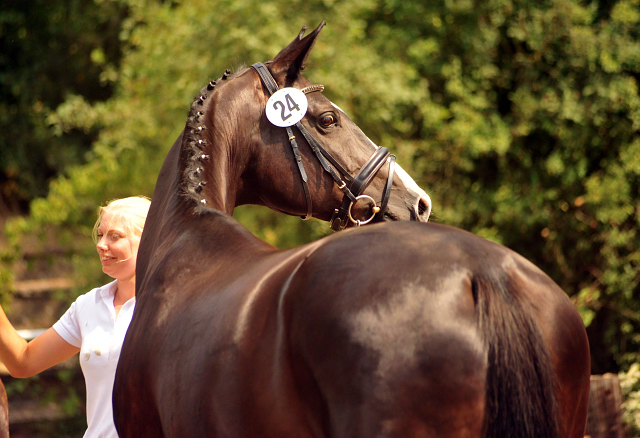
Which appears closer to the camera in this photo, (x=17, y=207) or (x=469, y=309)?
(x=469, y=309)

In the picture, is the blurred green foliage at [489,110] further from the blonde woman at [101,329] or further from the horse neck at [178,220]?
the horse neck at [178,220]

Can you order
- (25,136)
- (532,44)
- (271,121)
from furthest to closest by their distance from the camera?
(25,136) → (532,44) → (271,121)

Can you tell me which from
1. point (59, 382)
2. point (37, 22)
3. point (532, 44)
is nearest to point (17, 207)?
point (37, 22)

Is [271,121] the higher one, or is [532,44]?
[532,44]

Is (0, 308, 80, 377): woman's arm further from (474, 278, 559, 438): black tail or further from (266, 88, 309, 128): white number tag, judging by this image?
(474, 278, 559, 438): black tail

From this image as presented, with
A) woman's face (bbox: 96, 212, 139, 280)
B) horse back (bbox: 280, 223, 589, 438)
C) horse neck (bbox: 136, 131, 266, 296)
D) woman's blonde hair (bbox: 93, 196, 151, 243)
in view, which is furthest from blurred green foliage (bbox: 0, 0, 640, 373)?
horse back (bbox: 280, 223, 589, 438)

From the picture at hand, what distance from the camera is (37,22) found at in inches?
453

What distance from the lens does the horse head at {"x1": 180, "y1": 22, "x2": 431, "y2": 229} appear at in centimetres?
235

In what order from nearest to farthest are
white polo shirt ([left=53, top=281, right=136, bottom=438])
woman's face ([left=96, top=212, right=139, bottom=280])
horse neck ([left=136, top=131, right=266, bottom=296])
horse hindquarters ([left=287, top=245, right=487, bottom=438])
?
horse hindquarters ([left=287, top=245, right=487, bottom=438]), horse neck ([left=136, top=131, right=266, bottom=296]), white polo shirt ([left=53, top=281, right=136, bottom=438]), woman's face ([left=96, top=212, right=139, bottom=280])

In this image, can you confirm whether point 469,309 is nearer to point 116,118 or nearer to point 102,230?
point 102,230

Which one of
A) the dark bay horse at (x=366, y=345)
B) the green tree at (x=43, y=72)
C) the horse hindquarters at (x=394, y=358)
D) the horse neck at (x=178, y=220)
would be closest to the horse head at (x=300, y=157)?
the horse neck at (x=178, y=220)

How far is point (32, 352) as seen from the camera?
2623mm

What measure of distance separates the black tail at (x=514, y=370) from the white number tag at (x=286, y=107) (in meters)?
1.32

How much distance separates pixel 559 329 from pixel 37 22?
1240cm
